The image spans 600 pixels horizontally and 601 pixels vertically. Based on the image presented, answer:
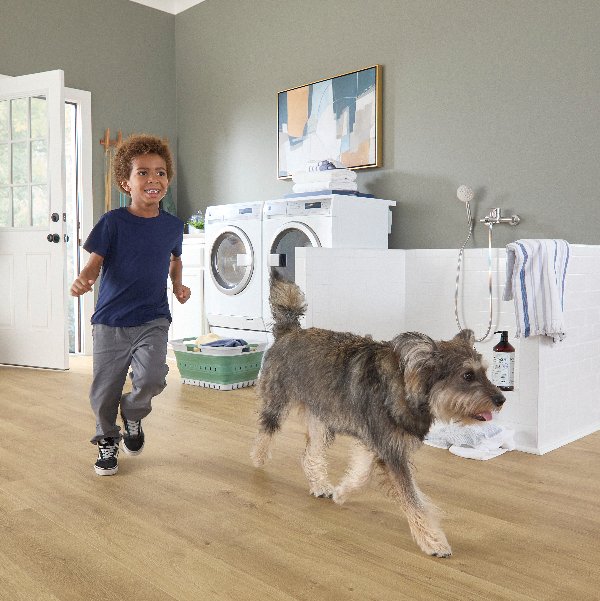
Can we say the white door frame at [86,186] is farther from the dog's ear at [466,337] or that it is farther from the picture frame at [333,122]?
the dog's ear at [466,337]

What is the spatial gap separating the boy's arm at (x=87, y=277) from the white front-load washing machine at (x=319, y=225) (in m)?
1.69

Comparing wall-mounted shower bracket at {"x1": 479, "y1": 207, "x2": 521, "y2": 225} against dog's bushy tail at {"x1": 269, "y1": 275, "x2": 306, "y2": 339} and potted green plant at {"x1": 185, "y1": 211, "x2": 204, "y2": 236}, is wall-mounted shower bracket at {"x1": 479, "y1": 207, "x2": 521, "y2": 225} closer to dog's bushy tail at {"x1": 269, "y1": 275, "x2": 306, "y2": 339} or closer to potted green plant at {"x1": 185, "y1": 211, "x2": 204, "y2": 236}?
dog's bushy tail at {"x1": 269, "y1": 275, "x2": 306, "y2": 339}

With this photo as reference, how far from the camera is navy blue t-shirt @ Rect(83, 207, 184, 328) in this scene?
219 cm

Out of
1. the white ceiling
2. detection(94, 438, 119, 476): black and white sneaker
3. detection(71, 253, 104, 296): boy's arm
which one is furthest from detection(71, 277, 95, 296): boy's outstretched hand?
the white ceiling

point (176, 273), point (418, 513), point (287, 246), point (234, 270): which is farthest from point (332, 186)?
point (418, 513)

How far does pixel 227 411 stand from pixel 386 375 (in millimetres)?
1620

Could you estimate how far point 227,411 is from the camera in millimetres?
3148

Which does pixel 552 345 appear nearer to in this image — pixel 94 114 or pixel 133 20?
pixel 94 114

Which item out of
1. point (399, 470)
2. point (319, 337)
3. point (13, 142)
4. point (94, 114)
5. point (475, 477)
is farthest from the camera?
point (94, 114)

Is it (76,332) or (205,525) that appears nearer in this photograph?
(205,525)

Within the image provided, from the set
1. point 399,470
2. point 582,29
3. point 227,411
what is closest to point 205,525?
point 399,470

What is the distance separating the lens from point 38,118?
442 centimetres

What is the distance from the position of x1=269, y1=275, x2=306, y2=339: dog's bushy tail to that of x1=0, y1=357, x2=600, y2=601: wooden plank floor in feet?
1.69

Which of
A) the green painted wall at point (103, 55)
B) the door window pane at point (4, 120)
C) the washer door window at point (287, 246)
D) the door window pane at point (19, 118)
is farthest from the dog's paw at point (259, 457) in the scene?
the green painted wall at point (103, 55)
